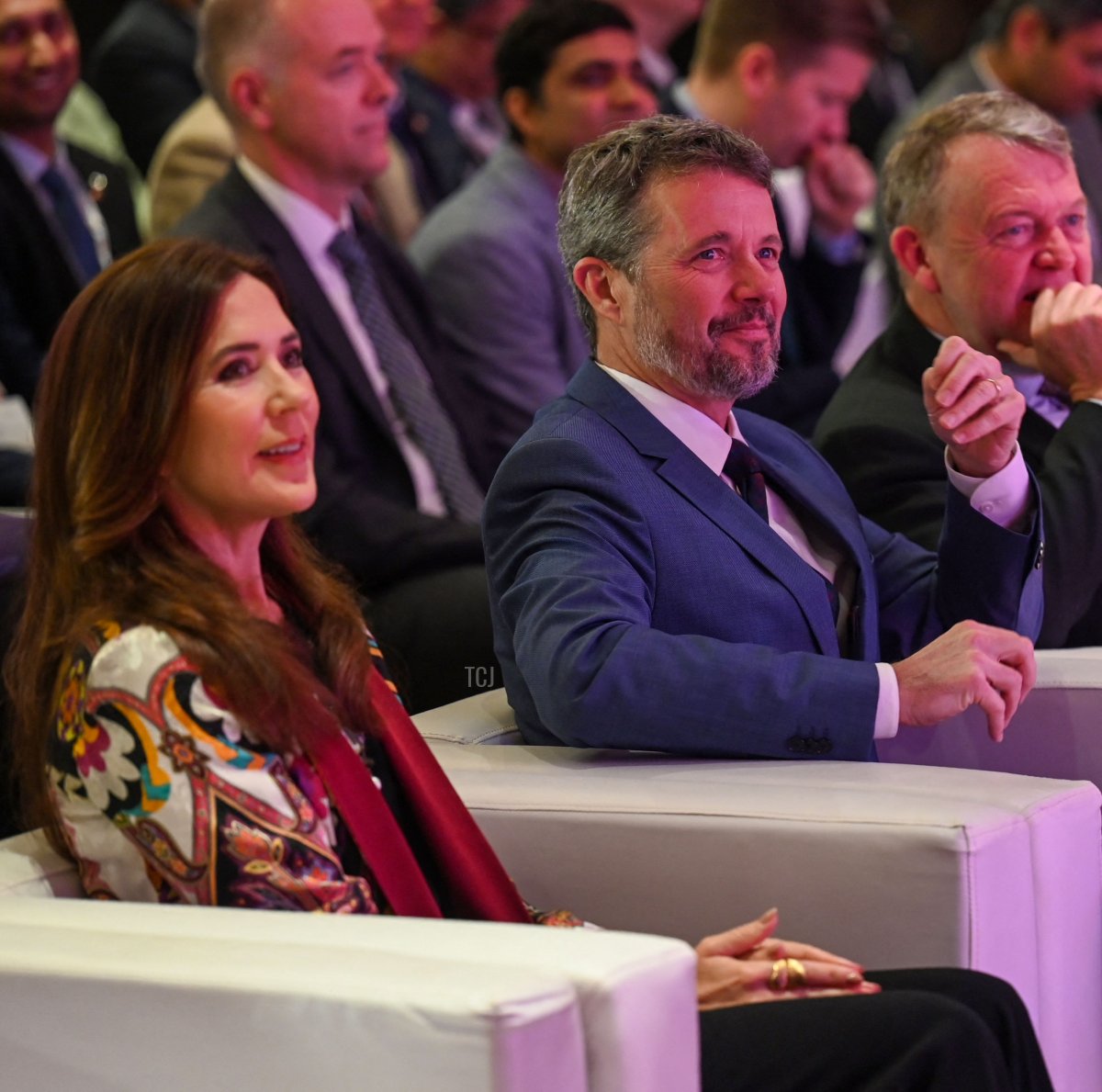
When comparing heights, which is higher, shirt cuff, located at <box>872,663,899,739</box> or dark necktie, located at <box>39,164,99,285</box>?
dark necktie, located at <box>39,164,99,285</box>

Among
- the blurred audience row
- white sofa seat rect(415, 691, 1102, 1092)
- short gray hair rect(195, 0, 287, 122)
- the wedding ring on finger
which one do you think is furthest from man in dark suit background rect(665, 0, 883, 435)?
the wedding ring on finger

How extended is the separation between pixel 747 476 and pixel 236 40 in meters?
1.80

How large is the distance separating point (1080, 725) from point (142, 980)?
1254mm

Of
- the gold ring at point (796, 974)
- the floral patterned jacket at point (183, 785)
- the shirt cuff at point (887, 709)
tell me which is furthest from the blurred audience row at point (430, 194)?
the floral patterned jacket at point (183, 785)

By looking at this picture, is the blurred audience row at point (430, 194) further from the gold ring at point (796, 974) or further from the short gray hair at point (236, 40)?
the gold ring at point (796, 974)

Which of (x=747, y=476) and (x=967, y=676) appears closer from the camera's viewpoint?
(x=967, y=676)

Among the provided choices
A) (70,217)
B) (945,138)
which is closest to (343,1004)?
(945,138)

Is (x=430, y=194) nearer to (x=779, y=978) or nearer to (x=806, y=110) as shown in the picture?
(x=806, y=110)

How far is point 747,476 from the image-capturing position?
2.21 metres

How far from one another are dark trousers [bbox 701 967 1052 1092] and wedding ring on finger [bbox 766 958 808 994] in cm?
5

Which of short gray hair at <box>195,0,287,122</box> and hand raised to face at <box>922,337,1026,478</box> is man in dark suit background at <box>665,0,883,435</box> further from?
hand raised to face at <box>922,337,1026,478</box>

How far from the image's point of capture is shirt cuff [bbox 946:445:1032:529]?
2.27 metres

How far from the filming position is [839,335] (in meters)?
4.27

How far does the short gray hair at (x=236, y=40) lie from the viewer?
354 cm
